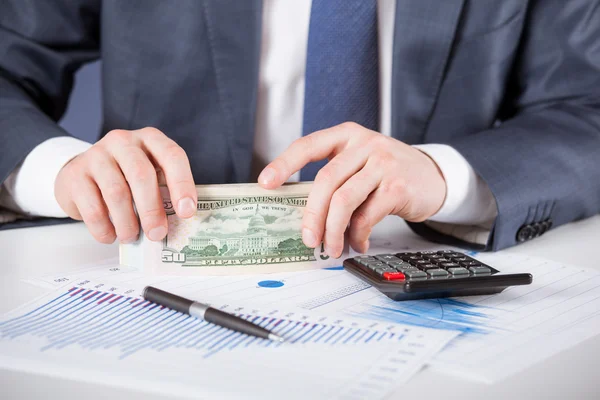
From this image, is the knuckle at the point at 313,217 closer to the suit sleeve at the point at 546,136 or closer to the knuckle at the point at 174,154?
the knuckle at the point at 174,154

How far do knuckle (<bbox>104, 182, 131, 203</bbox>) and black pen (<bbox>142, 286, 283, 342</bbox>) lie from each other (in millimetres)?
132

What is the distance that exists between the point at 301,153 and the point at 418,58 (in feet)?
1.55

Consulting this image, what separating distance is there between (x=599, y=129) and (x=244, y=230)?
0.68m

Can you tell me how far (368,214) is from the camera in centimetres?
79

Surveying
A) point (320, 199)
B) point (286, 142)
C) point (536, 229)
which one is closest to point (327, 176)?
point (320, 199)

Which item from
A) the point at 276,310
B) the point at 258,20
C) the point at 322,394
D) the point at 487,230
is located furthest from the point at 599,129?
the point at 322,394

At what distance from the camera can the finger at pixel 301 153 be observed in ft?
2.46

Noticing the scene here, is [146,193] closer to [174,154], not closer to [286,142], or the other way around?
[174,154]

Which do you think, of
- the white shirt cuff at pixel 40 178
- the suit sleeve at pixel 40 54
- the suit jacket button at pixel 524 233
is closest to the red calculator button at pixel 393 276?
the suit jacket button at pixel 524 233

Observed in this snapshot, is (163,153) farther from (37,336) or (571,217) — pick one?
(571,217)

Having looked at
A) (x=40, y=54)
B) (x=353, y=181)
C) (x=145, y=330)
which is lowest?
(x=145, y=330)

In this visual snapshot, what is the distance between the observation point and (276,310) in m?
0.63

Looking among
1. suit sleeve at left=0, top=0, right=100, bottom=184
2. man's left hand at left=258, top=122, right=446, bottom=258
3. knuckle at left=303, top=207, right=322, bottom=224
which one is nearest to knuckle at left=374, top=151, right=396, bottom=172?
man's left hand at left=258, top=122, right=446, bottom=258

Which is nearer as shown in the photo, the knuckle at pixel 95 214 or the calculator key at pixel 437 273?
the calculator key at pixel 437 273
